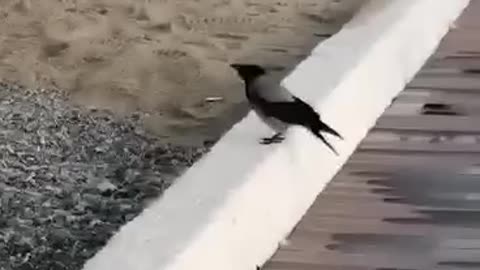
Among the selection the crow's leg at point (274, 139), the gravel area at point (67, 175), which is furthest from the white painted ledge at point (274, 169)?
the gravel area at point (67, 175)

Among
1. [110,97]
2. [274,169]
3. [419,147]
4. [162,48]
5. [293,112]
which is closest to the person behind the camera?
[274,169]

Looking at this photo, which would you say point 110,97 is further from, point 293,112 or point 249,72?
point 293,112

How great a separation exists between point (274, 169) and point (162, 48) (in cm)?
150

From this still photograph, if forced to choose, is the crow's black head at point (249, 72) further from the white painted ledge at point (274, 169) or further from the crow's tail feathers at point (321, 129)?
the crow's tail feathers at point (321, 129)

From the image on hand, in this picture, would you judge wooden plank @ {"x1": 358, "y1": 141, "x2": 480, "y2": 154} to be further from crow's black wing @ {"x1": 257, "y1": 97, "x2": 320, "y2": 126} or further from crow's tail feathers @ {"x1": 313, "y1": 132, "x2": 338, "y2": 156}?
crow's black wing @ {"x1": 257, "y1": 97, "x2": 320, "y2": 126}

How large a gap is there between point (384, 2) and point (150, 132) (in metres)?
0.70

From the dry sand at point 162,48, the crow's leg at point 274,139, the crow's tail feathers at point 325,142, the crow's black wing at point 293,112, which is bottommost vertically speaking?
the dry sand at point 162,48

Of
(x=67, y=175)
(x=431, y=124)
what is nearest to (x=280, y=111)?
(x=431, y=124)

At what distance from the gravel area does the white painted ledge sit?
0.37m

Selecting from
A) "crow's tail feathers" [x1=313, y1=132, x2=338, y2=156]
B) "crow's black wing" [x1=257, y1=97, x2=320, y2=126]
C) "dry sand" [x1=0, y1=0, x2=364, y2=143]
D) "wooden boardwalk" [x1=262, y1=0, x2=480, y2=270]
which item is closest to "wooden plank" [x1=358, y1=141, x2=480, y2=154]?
"wooden boardwalk" [x1=262, y1=0, x2=480, y2=270]

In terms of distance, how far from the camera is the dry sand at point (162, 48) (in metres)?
3.64

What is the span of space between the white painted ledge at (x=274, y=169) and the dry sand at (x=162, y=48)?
42 cm

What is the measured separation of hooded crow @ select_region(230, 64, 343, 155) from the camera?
269 centimetres

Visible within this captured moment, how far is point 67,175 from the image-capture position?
320 centimetres
